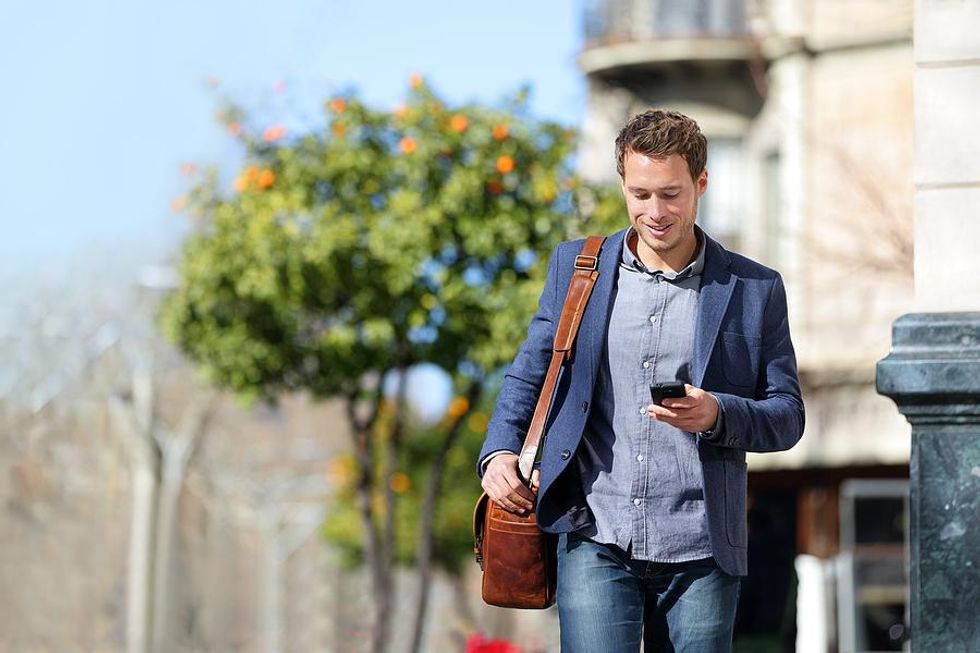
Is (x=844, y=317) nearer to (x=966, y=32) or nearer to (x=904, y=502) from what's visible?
(x=904, y=502)

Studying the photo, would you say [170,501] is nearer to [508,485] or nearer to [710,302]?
[508,485]

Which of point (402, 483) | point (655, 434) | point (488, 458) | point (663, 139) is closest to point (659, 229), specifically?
point (663, 139)

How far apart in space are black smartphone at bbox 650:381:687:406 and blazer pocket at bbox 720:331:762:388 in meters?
0.35

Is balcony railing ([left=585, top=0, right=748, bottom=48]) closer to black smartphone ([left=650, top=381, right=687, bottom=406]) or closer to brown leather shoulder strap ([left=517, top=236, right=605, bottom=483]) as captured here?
brown leather shoulder strap ([left=517, top=236, right=605, bottom=483])

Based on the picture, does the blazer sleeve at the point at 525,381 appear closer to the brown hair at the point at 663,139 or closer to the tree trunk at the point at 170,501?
the brown hair at the point at 663,139

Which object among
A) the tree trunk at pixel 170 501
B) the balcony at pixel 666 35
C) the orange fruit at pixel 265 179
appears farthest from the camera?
the balcony at pixel 666 35

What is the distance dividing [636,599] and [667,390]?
0.60 meters

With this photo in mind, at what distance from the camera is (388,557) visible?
13.4 m

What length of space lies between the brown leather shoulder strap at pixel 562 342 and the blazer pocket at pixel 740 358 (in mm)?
334

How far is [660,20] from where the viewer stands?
2130 cm

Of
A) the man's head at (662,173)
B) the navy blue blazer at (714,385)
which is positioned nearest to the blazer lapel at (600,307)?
the navy blue blazer at (714,385)

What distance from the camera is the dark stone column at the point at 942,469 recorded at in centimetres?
464

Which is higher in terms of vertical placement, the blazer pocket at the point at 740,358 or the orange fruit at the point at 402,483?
the blazer pocket at the point at 740,358

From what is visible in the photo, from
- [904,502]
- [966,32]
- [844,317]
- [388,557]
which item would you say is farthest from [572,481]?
[904,502]
